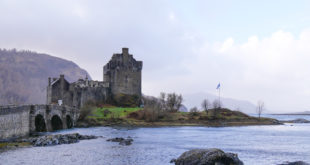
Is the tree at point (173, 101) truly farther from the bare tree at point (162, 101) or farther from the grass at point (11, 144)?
the grass at point (11, 144)

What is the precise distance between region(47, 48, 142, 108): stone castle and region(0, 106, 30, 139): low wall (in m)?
55.5

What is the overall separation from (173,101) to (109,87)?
75.0 ft

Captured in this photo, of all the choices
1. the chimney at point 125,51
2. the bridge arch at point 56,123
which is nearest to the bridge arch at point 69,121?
the bridge arch at point 56,123

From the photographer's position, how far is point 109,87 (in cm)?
12488

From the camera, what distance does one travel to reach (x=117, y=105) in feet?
399

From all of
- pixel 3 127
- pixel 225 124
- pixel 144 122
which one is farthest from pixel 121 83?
pixel 3 127

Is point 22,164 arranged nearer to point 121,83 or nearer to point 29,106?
point 29,106

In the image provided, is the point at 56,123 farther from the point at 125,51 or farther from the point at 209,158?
the point at 209,158

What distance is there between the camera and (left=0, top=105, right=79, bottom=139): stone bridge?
1855 inches

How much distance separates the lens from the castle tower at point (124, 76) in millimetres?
125438

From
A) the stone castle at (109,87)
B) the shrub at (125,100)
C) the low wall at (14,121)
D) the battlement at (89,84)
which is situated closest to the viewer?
the low wall at (14,121)

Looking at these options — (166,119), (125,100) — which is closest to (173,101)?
(166,119)

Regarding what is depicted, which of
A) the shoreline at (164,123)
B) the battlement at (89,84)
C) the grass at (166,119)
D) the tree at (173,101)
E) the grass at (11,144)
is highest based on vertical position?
the battlement at (89,84)

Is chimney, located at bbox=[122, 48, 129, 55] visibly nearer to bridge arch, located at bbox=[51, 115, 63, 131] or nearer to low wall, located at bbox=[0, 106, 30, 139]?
bridge arch, located at bbox=[51, 115, 63, 131]
